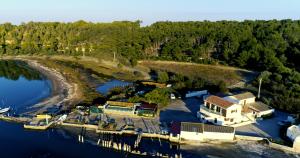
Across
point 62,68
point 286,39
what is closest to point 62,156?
point 62,68

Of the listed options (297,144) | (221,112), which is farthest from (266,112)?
(297,144)

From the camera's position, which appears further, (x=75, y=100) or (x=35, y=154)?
(x=75, y=100)

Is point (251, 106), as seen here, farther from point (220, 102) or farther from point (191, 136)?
point (191, 136)

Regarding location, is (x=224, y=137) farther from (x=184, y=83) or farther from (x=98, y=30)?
(x=98, y=30)

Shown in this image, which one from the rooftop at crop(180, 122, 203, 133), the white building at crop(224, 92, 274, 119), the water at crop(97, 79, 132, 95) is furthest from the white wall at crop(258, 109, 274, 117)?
the water at crop(97, 79, 132, 95)

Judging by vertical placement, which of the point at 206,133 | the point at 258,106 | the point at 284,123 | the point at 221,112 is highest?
the point at 221,112

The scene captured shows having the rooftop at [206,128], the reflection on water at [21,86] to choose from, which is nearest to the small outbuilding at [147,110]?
the rooftop at [206,128]

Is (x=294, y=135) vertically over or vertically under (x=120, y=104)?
under
